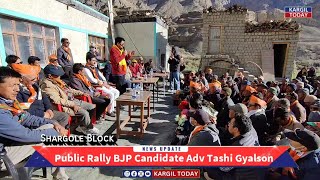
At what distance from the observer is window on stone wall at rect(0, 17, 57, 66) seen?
211 inches

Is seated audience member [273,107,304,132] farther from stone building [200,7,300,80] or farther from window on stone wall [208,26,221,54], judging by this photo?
window on stone wall [208,26,221,54]

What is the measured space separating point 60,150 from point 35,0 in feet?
18.6

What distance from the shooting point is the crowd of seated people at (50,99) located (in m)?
2.20

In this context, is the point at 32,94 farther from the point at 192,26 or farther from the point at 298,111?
the point at 192,26

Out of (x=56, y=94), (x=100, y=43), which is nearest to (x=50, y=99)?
(x=56, y=94)

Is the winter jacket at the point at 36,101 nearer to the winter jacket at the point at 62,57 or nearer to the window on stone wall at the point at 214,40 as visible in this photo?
→ the winter jacket at the point at 62,57

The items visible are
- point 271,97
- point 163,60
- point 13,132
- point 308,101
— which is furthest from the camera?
point 163,60

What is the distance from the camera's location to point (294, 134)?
222 centimetres

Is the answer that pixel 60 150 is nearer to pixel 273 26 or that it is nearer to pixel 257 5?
pixel 273 26

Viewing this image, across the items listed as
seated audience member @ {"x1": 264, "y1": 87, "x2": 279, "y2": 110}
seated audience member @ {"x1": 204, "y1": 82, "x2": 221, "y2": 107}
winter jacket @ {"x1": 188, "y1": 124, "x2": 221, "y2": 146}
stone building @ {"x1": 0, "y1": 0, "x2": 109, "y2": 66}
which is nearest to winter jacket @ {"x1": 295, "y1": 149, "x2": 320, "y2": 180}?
winter jacket @ {"x1": 188, "y1": 124, "x2": 221, "y2": 146}

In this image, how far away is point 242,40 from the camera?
13.2 meters

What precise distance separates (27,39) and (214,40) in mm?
10458

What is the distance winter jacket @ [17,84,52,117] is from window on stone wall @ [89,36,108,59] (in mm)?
6936

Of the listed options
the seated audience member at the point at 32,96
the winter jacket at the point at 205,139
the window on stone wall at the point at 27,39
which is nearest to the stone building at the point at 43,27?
the window on stone wall at the point at 27,39
